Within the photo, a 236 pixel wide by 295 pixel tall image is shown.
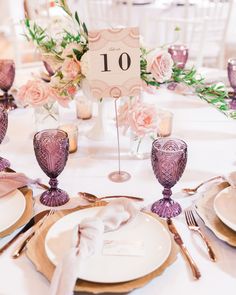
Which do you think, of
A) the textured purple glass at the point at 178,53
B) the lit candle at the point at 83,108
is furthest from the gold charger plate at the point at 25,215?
the textured purple glass at the point at 178,53

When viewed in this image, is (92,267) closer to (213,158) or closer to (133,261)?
(133,261)

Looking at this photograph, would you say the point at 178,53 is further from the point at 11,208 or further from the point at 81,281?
the point at 81,281

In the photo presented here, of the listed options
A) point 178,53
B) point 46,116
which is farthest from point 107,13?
point 46,116

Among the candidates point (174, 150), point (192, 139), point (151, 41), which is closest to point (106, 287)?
point (174, 150)

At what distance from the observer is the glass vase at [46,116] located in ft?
4.43

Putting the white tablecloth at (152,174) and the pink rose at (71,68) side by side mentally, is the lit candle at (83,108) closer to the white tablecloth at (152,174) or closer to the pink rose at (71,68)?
the white tablecloth at (152,174)

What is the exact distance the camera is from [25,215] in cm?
93

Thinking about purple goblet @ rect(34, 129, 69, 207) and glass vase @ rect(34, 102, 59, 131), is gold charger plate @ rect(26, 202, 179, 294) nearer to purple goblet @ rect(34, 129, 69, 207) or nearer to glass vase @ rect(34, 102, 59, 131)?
purple goblet @ rect(34, 129, 69, 207)

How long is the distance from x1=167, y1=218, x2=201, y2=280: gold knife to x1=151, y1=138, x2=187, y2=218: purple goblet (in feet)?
0.15

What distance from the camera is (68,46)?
1146 mm

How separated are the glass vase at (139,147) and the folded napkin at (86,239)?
392 mm

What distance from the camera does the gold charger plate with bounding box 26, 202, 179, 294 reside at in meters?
0.72

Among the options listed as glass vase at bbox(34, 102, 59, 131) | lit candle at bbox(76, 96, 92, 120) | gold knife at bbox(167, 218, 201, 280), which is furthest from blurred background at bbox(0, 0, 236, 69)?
gold knife at bbox(167, 218, 201, 280)

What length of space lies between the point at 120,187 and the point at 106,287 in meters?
0.38
